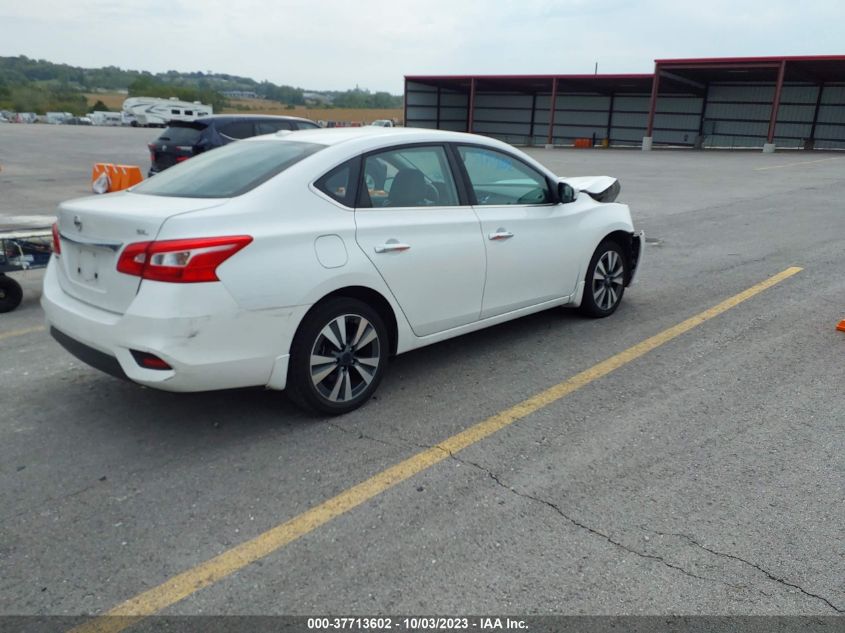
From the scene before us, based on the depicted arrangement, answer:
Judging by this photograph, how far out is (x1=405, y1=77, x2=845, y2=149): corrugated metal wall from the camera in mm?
38062

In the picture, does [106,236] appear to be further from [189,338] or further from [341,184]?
[341,184]

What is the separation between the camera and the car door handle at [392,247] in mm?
3965

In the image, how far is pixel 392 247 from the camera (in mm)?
4020

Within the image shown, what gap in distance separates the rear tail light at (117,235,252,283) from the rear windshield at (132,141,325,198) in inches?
19.3

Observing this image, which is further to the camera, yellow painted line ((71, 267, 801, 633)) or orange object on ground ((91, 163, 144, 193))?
orange object on ground ((91, 163, 144, 193))

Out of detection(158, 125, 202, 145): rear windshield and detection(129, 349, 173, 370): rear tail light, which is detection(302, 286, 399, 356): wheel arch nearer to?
detection(129, 349, 173, 370): rear tail light

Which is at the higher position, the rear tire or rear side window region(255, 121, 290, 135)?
rear side window region(255, 121, 290, 135)

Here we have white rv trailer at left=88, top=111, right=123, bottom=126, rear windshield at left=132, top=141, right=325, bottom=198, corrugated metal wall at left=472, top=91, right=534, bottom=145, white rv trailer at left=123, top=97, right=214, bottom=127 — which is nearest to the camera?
rear windshield at left=132, top=141, right=325, bottom=198

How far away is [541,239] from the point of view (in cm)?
504

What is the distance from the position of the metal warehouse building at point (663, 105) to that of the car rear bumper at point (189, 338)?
3596cm

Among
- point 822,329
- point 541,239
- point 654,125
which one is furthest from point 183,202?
point 654,125

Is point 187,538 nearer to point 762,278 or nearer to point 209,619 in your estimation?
point 209,619

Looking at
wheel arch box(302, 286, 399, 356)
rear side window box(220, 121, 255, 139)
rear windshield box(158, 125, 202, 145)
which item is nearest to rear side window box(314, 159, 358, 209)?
wheel arch box(302, 286, 399, 356)

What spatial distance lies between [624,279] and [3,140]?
3731 cm
